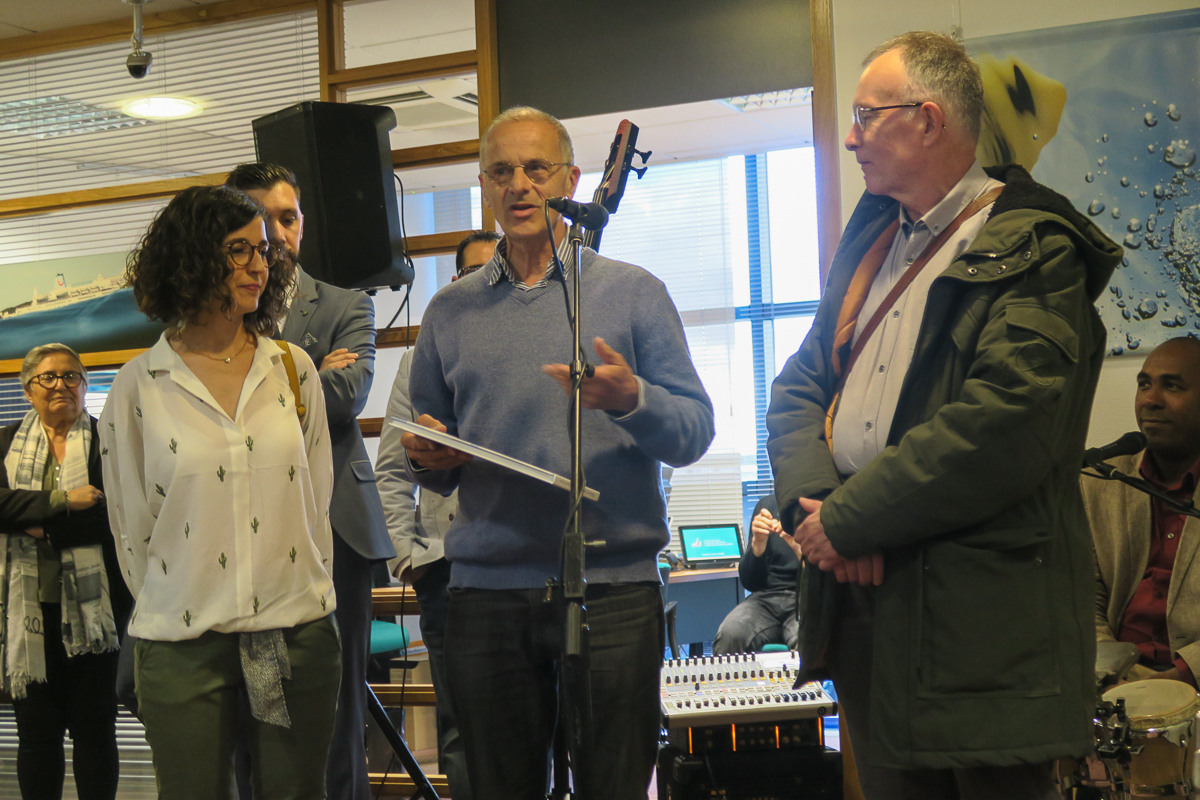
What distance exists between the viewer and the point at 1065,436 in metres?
1.39

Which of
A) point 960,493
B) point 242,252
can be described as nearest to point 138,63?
point 242,252

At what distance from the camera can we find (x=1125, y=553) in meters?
2.87

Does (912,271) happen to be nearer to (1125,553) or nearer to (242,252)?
(242,252)

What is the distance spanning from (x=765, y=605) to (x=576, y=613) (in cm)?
391

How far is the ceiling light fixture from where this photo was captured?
14.9ft

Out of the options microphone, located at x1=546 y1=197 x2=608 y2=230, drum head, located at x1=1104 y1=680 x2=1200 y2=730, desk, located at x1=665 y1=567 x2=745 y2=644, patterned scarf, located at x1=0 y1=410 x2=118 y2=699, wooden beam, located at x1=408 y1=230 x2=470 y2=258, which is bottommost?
desk, located at x1=665 y1=567 x2=745 y2=644

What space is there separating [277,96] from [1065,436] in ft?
12.8

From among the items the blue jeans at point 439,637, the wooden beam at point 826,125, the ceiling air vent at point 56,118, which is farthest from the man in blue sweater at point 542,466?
the ceiling air vent at point 56,118

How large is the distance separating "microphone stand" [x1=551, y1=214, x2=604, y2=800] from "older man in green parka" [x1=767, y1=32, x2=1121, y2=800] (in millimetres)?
354

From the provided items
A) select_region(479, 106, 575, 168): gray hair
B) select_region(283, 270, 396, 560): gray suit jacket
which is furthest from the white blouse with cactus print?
select_region(479, 106, 575, 168): gray hair

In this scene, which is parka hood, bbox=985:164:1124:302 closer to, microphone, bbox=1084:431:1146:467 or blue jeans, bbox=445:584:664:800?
blue jeans, bbox=445:584:664:800

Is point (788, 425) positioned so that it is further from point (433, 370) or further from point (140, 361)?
point (140, 361)

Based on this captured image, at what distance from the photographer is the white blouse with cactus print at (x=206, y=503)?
1749 mm

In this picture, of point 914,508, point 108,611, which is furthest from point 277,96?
point 914,508
